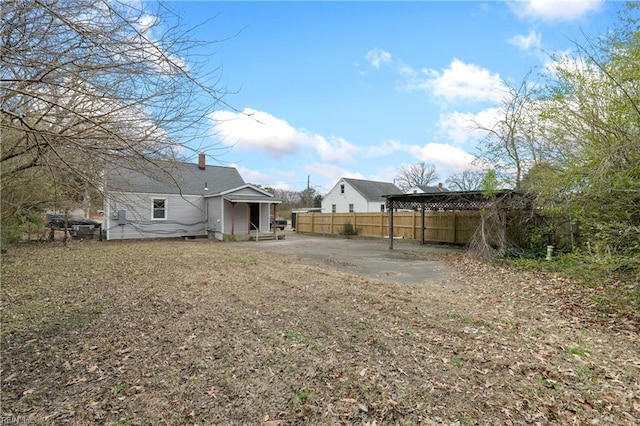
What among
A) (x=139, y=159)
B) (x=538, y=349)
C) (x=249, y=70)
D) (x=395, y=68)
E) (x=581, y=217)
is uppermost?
(x=395, y=68)

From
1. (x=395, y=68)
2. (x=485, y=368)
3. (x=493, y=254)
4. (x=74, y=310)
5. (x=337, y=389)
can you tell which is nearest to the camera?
(x=337, y=389)

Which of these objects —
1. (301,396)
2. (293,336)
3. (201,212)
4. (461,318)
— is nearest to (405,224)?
(201,212)

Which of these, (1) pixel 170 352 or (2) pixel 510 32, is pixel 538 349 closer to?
(1) pixel 170 352

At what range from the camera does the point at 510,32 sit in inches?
316

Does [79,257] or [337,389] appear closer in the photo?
[337,389]

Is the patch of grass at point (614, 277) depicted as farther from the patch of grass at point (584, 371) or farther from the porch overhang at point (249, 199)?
the porch overhang at point (249, 199)

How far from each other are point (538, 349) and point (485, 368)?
1008 mm

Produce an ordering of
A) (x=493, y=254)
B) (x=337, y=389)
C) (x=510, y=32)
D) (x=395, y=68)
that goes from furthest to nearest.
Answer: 1. (x=493, y=254)
2. (x=395, y=68)
3. (x=510, y=32)
4. (x=337, y=389)

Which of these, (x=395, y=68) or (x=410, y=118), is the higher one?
(x=395, y=68)

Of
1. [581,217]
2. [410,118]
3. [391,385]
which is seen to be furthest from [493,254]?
[391,385]

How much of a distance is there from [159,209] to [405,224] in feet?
42.9

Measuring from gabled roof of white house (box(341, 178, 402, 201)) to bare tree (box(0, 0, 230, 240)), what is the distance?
27.5 metres

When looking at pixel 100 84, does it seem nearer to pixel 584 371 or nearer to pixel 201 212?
pixel 584 371

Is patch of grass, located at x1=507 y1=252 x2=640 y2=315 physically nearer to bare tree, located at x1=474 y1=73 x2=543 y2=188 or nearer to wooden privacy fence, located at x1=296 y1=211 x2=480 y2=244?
bare tree, located at x1=474 y1=73 x2=543 y2=188
